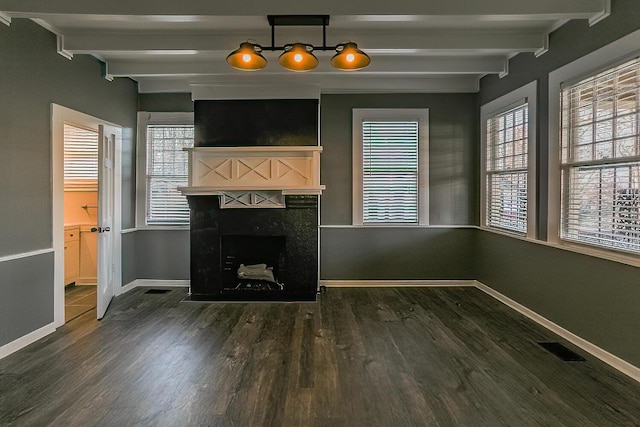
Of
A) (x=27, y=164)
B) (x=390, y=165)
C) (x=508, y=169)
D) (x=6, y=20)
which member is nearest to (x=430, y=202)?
(x=390, y=165)

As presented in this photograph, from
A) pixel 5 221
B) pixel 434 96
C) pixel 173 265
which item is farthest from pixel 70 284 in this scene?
pixel 434 96

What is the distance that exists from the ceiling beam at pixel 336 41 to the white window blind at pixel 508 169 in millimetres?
800

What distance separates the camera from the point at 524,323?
3.89 m

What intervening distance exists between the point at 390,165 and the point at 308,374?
3.33m

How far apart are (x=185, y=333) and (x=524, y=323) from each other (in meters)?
3.31

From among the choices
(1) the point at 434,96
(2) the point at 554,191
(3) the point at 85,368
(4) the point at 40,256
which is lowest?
(3) the point at 85,368

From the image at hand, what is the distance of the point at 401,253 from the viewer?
5.43m

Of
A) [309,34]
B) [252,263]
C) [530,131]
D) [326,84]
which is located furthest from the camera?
[326,84]

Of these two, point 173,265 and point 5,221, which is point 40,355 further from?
point 173,265

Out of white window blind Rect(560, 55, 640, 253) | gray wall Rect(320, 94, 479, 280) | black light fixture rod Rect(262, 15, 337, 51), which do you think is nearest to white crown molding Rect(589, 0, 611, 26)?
white window blind Rect(560, 55, 640, 253)

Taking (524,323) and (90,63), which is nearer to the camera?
(524,323)

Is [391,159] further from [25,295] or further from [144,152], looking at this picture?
[25,295]

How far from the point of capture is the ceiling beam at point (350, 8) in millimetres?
2873

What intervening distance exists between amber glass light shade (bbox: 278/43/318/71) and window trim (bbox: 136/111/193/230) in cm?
255
